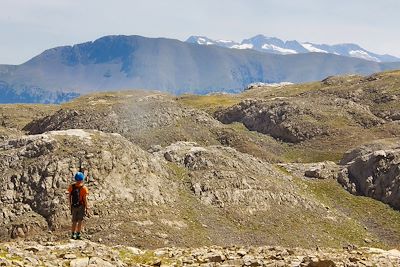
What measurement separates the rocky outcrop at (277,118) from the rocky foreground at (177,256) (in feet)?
275

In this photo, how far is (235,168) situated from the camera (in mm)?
56094

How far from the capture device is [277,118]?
386ft

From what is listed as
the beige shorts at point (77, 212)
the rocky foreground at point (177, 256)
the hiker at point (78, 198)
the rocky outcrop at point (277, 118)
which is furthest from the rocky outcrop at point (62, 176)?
the rocky outcrop at point (277, 118)

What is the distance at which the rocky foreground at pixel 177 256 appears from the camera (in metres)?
22.2

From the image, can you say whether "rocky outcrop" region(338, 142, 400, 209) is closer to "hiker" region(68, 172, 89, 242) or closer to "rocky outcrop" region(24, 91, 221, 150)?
"rocky outcrop" region(24, 91, 221, 150)

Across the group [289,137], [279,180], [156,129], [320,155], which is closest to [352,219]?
[279,180]

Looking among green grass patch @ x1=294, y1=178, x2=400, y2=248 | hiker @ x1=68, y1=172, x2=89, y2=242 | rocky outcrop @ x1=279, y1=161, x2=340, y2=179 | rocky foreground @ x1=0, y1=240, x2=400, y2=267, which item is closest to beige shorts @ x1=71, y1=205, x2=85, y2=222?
hiker @ x1=68, y1=172, x2=89, y2=242

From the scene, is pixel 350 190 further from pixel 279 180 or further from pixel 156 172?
pixel 156 172

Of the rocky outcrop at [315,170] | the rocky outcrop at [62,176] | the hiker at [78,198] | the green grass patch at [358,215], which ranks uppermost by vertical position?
the hiker at [78,198]

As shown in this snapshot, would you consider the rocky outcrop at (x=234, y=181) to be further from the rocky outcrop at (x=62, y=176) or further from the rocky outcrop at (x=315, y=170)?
A: the rocky outcrop at (x=315, y=170)

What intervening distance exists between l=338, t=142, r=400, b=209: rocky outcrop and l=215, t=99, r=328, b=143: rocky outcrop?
4220 centimetres

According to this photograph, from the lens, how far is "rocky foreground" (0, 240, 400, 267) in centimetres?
2222

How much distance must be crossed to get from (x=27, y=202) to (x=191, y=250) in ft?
76.6

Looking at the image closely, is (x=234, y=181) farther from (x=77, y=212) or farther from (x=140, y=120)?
(x=140, y=120)
